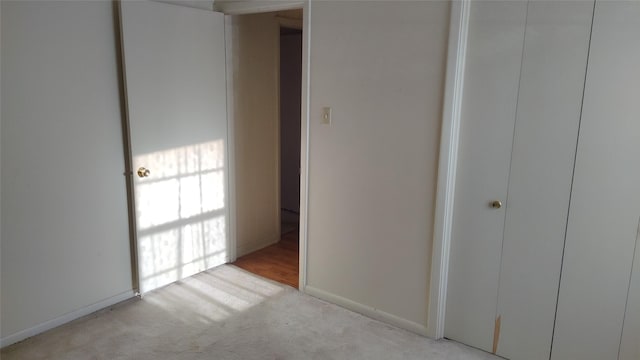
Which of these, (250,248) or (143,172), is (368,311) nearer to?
(250,248)

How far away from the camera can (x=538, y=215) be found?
7.48ft

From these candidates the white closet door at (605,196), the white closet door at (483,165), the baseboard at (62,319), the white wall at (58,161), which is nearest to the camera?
the white closet door at (605,196)

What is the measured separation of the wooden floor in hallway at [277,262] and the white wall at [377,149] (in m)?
0.53

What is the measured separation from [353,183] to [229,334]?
1213 millimetres

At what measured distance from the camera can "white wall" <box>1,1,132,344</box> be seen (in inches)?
94.7

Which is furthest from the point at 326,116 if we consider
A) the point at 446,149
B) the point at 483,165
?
the point at 483,165

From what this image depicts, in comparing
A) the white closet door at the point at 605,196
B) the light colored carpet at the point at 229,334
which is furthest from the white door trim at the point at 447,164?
the white closet door at the point at 605,196

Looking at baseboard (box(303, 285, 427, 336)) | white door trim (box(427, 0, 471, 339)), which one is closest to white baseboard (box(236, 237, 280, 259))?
baseboard (box(303, 285, 427, 336))

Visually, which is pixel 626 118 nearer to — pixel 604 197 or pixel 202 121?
pixel 604 197

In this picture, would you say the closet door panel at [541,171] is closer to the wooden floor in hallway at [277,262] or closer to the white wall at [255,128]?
the wooden floor in hallway at [277,262]

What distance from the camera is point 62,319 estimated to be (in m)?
2.75

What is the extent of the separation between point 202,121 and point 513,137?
220cm

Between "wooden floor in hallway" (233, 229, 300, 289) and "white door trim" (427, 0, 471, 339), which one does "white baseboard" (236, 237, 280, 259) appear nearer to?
"wooden floor in hallway" (233, 229, 300, 289)

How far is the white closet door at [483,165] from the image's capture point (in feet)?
7.38
